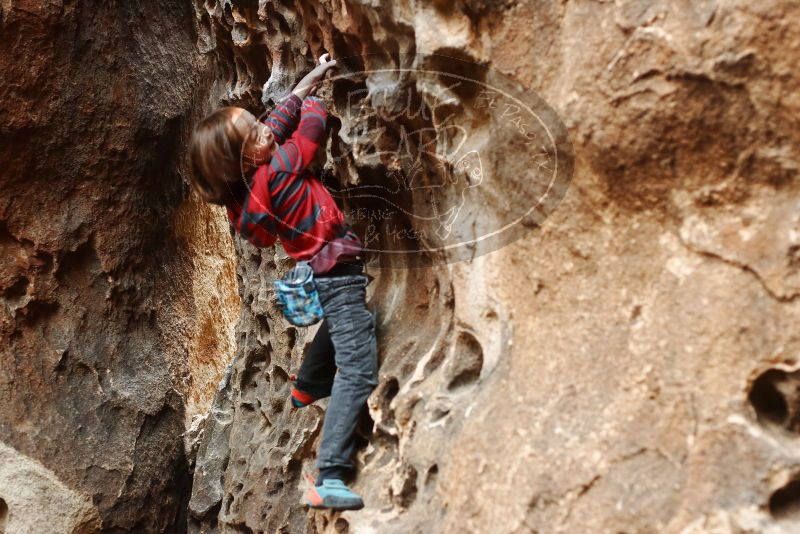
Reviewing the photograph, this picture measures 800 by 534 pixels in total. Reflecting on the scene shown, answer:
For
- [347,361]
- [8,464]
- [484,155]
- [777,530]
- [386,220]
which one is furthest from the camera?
[8,464]

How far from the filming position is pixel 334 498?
6.38ft

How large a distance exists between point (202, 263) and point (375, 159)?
5.20ft

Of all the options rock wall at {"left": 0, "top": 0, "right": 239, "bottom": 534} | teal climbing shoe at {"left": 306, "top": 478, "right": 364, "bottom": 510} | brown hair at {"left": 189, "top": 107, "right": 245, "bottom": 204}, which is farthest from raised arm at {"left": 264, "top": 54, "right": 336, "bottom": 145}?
rock wall at {"left": 0, "top": 0, "right": 239, "bottom": 534}

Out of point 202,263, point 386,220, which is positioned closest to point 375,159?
point 386,220

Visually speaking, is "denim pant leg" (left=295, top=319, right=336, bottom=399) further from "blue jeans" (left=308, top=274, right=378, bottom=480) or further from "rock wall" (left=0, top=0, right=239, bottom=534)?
"rock wall" (left=0, top=0, right=239, bottom=534)

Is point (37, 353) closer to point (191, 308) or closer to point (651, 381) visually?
point (191, 308)

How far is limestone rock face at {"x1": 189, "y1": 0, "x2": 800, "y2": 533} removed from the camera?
1.38 m

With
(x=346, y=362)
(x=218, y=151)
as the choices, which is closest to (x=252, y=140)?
(x=218, y=151)

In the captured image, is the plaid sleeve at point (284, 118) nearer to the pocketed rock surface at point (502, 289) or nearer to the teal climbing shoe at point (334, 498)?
the pocketed rock surface at point (502, 289)

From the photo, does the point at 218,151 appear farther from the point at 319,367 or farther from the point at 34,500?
the point at 34,500

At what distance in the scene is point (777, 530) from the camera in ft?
4.23

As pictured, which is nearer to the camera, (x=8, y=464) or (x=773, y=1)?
(x=773, y=1)

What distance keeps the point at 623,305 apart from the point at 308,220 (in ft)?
2.68

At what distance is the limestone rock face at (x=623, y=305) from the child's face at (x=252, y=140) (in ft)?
1.22
